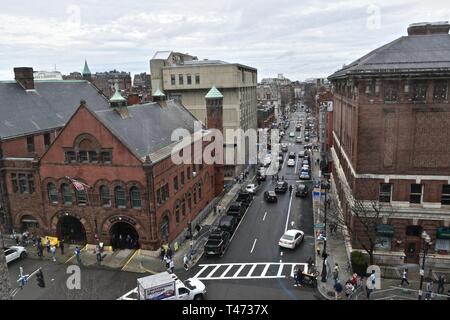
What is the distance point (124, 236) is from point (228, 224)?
35.5 ft

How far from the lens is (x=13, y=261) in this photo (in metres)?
33.6

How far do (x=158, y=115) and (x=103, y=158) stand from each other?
13239mm

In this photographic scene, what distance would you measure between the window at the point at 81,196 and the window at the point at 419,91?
2988 cm

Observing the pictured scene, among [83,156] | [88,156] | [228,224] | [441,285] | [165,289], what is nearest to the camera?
[165,289]

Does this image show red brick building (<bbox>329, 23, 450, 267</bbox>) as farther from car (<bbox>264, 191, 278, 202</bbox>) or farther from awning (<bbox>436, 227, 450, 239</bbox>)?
car (<bbox>264, 191, 278, 202</bbox>)

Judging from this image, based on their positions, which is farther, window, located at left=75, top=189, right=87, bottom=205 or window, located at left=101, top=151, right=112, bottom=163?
window, located at left=75, top=189, right=87, bottom=205

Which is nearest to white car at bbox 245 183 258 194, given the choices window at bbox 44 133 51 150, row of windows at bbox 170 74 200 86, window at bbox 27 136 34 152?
row of windows at bbox 170 74 200 86

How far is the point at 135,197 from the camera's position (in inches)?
1331

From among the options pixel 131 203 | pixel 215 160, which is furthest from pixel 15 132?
pixel 215 160

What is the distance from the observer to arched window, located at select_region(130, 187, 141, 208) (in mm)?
33625

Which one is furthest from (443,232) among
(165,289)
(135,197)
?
(135,197)

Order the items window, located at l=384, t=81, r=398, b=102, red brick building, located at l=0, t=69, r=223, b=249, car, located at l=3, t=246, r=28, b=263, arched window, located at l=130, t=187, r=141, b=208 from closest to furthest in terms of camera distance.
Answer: window, located at l=384, t=81, r=398, b=102
car, located at l=3, t=246, r=28, b=263
red brick building, located at l=0, t=69, r=223, b=249
arched window, located at l=130, t=187, r=141, b=208

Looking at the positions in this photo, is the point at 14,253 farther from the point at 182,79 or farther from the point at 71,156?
the point at 182,79
